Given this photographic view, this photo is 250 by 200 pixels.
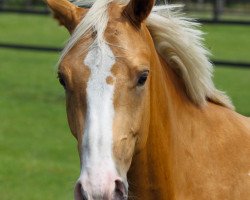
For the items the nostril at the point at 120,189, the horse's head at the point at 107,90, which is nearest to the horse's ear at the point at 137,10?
the horse's head at the point at 107,90

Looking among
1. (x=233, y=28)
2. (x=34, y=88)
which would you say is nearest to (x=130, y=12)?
(x=34, y=88)

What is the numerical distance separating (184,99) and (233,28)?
2073cm

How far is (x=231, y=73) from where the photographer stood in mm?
15141

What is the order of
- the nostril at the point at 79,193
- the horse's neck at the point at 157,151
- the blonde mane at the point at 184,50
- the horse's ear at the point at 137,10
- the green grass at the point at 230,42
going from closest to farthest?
1. the nostril at the point at 79,193
2. the horse's ear at the point at 137,10
3. the horse's neck at the point at 157,151
4. the blonde mane at the point at 184,50
5. the green grass at the point at 230,42

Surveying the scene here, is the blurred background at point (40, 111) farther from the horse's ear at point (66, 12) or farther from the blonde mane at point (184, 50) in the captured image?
the blonde mane at point (184, 50)

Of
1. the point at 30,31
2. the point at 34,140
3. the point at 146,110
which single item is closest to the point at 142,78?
the point at 146,110

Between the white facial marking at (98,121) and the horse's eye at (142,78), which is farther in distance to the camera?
the horse's eye at (142,78)

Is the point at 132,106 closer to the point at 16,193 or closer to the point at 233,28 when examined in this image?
the point at 16,193

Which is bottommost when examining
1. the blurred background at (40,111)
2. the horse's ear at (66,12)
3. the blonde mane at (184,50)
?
the blurred background at (40,111)

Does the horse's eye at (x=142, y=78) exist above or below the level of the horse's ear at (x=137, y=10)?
below

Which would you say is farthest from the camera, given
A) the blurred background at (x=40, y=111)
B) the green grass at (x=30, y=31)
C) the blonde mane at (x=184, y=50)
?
the green grass at (x=30, y=31)

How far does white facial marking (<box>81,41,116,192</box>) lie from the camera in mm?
3029

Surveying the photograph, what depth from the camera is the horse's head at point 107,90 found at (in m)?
3.06

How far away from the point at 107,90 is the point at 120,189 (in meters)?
0.42
